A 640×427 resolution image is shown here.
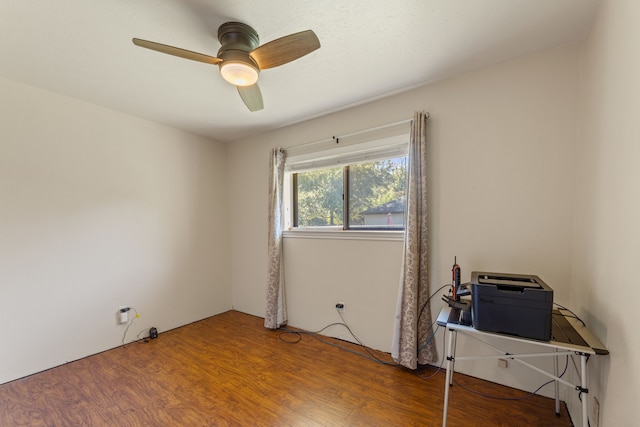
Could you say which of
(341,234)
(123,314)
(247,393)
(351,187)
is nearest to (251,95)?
(351,187)

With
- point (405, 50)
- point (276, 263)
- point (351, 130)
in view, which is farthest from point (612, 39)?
point (276, 263)

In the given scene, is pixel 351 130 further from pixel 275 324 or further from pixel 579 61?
pixel 275 324

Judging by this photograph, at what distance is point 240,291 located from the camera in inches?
150

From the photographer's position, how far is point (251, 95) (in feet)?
6.31

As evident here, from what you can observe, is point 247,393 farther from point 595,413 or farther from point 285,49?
point 285,49

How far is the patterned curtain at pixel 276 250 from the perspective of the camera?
3164 mm

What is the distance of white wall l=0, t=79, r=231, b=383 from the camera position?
2.18 meters

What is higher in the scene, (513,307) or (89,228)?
(89,228)

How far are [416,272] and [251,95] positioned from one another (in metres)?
1.91

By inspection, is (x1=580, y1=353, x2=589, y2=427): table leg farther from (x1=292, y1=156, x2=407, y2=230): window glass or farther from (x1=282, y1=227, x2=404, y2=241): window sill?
(x1=292, y1=156, x2=407, y2=230): window glass

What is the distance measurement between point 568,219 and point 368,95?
1.82 meters

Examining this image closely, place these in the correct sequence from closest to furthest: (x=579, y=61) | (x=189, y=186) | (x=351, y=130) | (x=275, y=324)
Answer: (x=579, y=61) → (x=351, y=130) → (x=275, y=324) → (x=189, y=186)

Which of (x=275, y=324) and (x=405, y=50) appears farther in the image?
(x=275, y=324)

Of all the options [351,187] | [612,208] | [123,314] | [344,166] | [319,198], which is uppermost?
[344,166]
